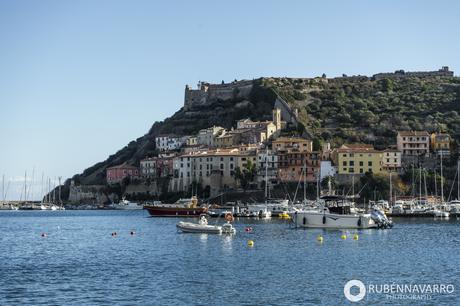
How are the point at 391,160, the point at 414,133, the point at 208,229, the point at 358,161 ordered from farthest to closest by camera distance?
the point at 414,133, the point at 391,160, the point at 358,161, the point at 208,229

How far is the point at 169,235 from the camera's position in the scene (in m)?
66.6

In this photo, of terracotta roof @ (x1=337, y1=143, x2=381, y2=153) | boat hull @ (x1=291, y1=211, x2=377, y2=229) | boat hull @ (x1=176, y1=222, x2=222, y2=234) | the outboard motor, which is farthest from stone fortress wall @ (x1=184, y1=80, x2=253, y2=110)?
boat hull @ (x1=176, y1=222, x2=222, y2=234)

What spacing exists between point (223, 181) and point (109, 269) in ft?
273

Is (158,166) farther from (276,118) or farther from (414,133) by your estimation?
(414,133)

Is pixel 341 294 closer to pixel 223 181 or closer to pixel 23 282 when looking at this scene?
pixel 23 282

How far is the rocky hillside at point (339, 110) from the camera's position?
440 ft

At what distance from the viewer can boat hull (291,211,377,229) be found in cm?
6894

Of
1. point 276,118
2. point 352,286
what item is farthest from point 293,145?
point 352,286

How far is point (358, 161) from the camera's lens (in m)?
115

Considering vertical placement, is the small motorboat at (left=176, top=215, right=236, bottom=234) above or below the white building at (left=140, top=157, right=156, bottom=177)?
below

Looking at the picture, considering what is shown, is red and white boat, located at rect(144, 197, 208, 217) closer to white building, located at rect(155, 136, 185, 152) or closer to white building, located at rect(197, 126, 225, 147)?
white building, located at rect(197, 126, 225, 147)

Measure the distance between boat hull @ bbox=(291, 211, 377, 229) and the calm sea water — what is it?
2423mm

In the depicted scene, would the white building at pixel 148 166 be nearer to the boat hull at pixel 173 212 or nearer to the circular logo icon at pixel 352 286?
the boat hull at pixel 173 212

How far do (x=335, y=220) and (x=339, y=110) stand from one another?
78.3 metres
